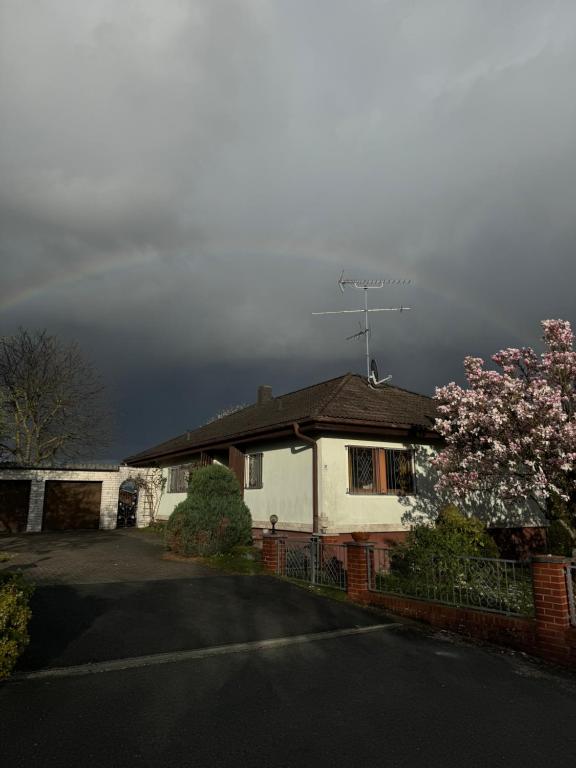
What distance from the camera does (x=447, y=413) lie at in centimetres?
1200

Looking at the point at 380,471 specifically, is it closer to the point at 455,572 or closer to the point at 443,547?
the point at 443,547

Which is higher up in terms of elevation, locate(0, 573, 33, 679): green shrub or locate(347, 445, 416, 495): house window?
locate(347, 445, 416, 495): house window

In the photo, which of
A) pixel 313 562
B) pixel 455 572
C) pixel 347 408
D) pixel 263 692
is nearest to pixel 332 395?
pixel 347 408

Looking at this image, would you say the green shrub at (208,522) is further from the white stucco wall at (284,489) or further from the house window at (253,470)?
the house window at (253,470)

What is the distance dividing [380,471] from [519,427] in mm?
4545

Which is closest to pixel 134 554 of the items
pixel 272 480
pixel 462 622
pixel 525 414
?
pixel 272 480

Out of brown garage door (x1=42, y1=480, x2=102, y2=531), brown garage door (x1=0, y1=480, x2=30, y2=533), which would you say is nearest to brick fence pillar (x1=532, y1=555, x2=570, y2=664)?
brown garage door (x1=42, y1=480, x2=102, y2=531)

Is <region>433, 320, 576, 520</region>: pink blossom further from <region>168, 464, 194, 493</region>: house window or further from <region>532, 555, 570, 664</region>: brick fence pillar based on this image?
<region>168, 464, 194, 493</region>: house window

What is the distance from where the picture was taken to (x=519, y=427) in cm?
1045

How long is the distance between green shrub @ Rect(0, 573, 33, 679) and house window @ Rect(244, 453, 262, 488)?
34.5 ft

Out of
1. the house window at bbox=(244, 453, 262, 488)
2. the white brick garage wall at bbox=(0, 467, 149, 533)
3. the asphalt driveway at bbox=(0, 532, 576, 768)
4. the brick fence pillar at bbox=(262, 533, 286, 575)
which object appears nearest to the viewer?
the asphalt driveway at bbox=(0, 532, 576, 768)

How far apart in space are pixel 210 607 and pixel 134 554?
6513mm

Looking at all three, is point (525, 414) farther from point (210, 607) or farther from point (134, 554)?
point (134, 554)

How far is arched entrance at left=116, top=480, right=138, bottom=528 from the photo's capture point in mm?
24391
